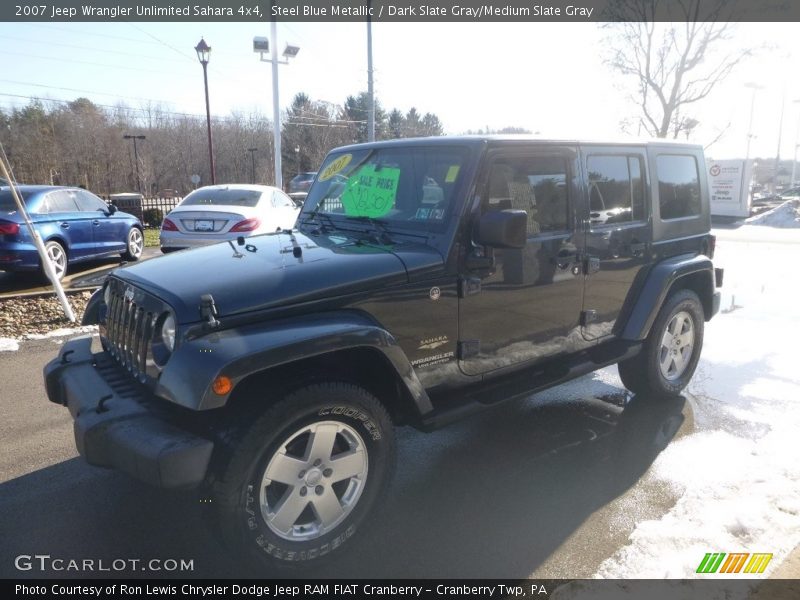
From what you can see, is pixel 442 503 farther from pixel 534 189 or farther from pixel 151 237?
pixel 151 237

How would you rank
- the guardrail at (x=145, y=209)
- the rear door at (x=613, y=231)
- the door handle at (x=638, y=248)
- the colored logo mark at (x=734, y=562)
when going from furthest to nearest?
1. the guardrail at (x=145, y=209)
2. the door handle at (x=638, y=248)
3. the rear door at (x=613, y=231)
4. the colored logo mark at (x=734, y=562)

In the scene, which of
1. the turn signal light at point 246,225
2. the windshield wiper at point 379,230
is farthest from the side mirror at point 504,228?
the turn signal light at point 246,225

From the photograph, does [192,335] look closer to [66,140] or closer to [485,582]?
[485,582]

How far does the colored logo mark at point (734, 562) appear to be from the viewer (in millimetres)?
2822

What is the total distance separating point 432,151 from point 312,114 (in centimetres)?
4891

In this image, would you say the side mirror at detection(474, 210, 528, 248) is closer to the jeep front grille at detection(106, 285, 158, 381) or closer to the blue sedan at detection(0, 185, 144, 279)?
the jeep front grille at detection(106, 285, 158, 381)

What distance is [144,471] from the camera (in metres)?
2.43

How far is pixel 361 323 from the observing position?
287 cm

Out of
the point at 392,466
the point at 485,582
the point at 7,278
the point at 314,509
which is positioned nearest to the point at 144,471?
the point at 314,509

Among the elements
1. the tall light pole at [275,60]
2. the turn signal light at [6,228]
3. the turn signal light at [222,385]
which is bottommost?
the turn signal light at [222,385]

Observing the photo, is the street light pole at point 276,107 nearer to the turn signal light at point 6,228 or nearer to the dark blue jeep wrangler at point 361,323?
the turn signal light at point 6,228

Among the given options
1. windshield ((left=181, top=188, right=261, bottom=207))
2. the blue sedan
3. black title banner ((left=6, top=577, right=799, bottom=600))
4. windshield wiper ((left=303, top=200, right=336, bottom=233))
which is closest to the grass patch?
the blue sedan

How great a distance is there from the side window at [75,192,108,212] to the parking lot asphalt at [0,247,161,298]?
1099 millimetres

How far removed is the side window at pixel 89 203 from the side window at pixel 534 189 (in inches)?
368
